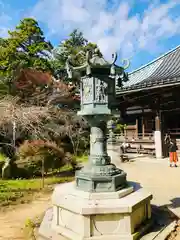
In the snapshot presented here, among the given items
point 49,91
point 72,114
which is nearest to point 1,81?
point 49,91

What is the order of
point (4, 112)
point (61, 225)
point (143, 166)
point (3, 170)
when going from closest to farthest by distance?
point (61, 225), point (3, 170), point (4, 112), point (143, 166)

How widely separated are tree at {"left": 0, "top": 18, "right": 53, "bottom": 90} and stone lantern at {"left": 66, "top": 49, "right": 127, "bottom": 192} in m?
14.9

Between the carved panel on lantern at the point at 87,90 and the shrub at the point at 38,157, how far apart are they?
6.18m

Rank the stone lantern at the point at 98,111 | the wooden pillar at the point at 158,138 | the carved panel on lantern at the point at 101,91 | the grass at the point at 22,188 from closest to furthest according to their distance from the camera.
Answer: the stone lantern at the point at 98,111
the carved panel on lantern at the point at 101,91
the grass at the point at 22,188
the wooden pillar at the point at 158,138

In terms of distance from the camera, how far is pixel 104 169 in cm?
448

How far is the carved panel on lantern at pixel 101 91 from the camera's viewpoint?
181 inches

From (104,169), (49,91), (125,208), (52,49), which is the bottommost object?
(125,208)

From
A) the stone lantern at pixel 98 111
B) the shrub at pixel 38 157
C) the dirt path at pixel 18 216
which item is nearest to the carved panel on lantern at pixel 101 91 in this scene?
the stone lantern at pixel 98 111

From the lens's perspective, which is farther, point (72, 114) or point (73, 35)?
point (73, 35)

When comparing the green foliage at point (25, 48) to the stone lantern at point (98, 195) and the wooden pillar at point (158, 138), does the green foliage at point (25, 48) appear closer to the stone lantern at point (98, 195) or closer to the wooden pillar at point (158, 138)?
the wooden pillar at point (158, 138)

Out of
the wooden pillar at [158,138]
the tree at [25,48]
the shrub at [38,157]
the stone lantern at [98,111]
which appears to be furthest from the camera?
the tree at [25,48]

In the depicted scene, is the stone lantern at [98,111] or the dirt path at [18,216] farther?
the dirt path at [18,216]

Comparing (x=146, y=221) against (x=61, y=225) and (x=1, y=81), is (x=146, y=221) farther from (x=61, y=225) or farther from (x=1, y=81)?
(x=1, y=81)

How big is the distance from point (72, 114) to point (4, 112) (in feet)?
24.2
